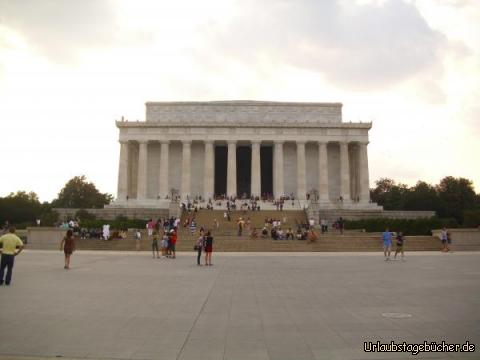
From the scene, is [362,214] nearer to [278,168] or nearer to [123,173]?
[278,168]

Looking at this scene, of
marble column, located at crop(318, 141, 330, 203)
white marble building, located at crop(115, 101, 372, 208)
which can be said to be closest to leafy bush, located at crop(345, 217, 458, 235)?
white marble building, located at crop(115, 101, 372, 208)

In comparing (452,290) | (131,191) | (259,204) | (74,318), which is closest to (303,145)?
(259,204)

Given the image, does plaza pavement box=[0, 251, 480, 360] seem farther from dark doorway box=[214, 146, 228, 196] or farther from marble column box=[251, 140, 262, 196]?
dark doorway box=[214, 146, 228, 196]

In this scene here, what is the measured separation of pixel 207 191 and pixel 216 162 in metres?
13.7

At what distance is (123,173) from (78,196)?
108 feet

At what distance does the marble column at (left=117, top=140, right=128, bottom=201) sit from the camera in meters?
70.7

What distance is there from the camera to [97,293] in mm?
13367

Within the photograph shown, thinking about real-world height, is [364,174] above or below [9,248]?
above

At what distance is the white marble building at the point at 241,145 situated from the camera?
71125mm

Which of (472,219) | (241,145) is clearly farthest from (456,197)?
(241,145)

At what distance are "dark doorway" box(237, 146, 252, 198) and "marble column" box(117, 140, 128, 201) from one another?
812 inches

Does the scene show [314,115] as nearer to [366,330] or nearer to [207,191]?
[207,191]

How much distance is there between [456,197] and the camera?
80.4 meters

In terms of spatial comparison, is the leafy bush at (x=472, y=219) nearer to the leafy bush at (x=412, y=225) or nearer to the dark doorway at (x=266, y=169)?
the leafy bush at (x=412, y=225)
